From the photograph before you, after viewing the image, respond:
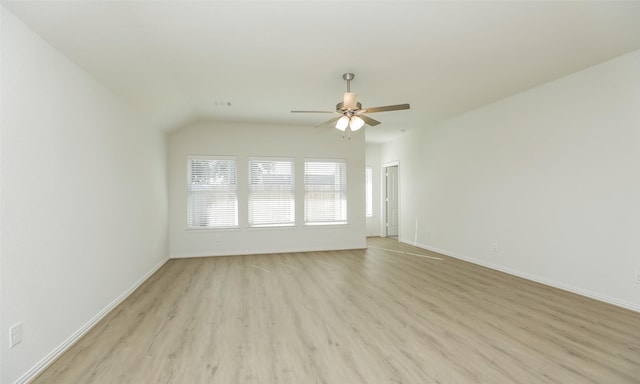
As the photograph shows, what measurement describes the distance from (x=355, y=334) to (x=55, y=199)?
2.75m

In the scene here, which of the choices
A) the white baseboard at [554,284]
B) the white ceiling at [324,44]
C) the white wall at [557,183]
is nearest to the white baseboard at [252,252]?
the white baseboard at [554,284]

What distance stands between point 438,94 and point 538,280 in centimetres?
300

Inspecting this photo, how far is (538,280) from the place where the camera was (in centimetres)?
414

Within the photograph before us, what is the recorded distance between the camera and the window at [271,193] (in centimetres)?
618

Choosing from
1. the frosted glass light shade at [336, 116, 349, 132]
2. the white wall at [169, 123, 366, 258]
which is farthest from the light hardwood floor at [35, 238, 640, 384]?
the frosted glass light shade at [336, 116, 349, 132]

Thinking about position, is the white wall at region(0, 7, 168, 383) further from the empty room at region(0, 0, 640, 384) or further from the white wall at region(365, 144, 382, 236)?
the white wall at region(365, 144, 382, 236)

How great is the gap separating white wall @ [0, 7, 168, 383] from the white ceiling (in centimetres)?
28

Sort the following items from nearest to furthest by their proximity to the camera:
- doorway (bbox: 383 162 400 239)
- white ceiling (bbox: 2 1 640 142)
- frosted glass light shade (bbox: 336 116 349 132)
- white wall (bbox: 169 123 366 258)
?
white ceiling (bbox: 2 1 640 142), frosted glass light shade (bbox: 336 116 349 132), white wall (bbox: 169 123 366 258), doorway (bbox: 383 162 400 239)

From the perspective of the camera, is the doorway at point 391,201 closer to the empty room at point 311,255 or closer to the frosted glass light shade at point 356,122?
the empty room at point 311,255

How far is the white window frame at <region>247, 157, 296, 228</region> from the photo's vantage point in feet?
20.2

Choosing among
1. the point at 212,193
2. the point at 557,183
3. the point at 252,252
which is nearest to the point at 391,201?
the point at 252,252

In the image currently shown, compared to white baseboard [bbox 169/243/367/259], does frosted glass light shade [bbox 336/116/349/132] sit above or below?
above

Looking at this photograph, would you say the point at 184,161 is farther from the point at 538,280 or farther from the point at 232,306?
the point at 538,280

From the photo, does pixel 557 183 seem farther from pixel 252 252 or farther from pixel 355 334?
pixel 252 252
